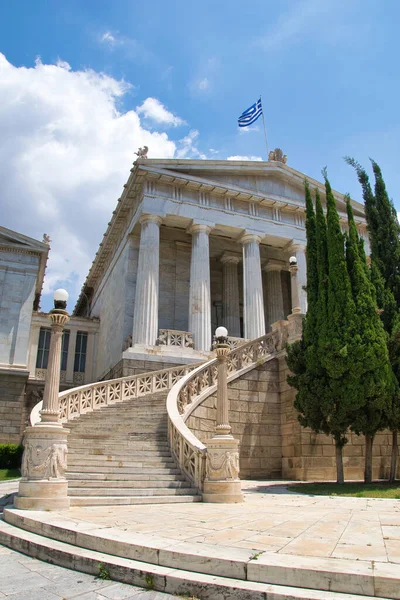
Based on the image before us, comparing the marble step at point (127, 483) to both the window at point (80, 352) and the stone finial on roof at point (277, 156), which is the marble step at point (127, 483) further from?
the stone finial on roof at point (277, 156)

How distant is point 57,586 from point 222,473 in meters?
6.22

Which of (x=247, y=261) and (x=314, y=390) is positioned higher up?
(x=247, y=261)

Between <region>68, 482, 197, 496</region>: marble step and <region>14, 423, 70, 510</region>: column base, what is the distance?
35.4 inches

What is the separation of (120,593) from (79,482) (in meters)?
6.34

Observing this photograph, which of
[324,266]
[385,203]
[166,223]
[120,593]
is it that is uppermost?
[166,223]

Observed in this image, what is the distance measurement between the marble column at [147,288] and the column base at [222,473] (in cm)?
1373

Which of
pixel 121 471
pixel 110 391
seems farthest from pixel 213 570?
pixel 110 391

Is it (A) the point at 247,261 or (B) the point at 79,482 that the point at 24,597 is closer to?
(B) the point at 79,482

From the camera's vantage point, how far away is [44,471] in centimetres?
875

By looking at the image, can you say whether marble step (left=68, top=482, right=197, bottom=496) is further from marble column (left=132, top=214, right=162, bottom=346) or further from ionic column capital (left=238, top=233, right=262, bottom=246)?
ionic column capital (left=238, top=233, right=262, bottom=246)

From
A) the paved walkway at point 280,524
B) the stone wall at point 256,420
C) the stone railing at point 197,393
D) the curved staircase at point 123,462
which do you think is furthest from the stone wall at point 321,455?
the paved walkway at point 280,524

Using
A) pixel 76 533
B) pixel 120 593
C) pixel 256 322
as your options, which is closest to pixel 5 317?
pixel 256 322

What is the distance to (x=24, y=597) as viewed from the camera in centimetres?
403

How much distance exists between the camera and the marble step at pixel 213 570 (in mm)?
3668
